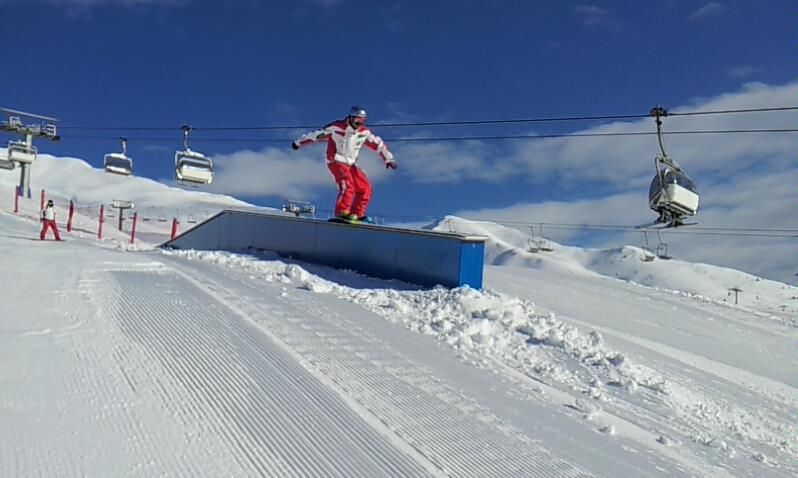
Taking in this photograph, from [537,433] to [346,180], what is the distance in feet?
26.0

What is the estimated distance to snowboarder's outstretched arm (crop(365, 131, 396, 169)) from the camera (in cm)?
1185

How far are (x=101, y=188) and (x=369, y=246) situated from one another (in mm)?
85951

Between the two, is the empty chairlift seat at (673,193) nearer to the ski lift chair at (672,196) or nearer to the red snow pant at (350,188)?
the ski lift chair at (672,196)

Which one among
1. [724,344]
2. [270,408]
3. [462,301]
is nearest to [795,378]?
[724,344]

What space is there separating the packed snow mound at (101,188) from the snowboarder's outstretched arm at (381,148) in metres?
58.3

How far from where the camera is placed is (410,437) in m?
3.96

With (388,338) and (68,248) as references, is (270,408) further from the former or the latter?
(68,248)

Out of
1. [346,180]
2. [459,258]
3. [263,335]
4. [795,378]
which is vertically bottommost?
[795,378]

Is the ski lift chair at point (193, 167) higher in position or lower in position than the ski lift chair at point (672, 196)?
higher

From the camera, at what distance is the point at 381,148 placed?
39.2 feet

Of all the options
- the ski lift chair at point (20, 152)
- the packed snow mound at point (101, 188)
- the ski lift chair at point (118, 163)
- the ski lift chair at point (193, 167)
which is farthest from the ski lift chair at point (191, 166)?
the packed snow mound at point (101, 188)

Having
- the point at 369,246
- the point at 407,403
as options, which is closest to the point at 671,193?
the point at 369,246

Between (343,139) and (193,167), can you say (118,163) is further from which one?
(343,139)

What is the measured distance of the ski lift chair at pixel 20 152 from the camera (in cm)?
3472
